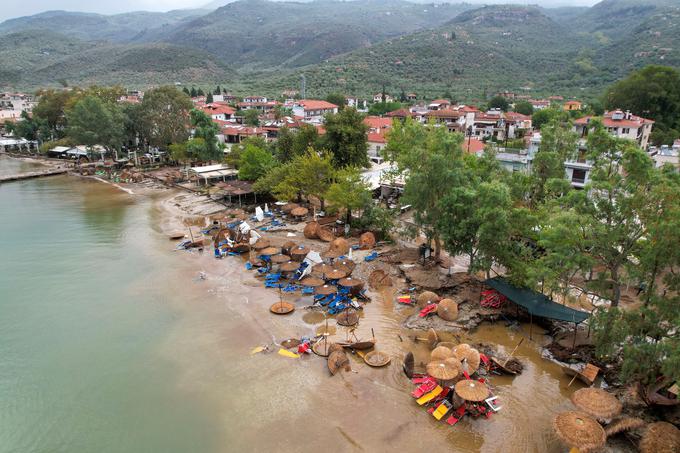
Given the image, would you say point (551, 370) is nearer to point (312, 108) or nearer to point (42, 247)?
point (42, 247)

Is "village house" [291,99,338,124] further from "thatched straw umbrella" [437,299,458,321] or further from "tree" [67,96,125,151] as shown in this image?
"thatched straw umbrella" [437,299,458,321]

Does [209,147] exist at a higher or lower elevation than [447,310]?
higher

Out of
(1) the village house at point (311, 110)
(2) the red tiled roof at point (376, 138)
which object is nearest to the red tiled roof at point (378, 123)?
(2) the red tiled roof at point (376, 138)

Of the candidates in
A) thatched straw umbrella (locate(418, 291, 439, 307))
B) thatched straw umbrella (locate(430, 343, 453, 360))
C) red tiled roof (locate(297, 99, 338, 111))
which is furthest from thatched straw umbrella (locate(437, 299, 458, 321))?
red tiled roof (locate(297, 99, 338, 111))

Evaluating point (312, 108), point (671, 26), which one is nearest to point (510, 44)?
point (671, 26)

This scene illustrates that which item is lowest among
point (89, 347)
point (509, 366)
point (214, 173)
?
point (89, 347)

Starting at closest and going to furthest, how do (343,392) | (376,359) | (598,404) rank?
(598,404)
(343,392)
(376,359)

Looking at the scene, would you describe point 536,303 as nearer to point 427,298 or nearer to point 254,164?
point 427,298

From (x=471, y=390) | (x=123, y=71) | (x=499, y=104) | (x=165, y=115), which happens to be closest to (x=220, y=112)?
(x=165, y=115)
